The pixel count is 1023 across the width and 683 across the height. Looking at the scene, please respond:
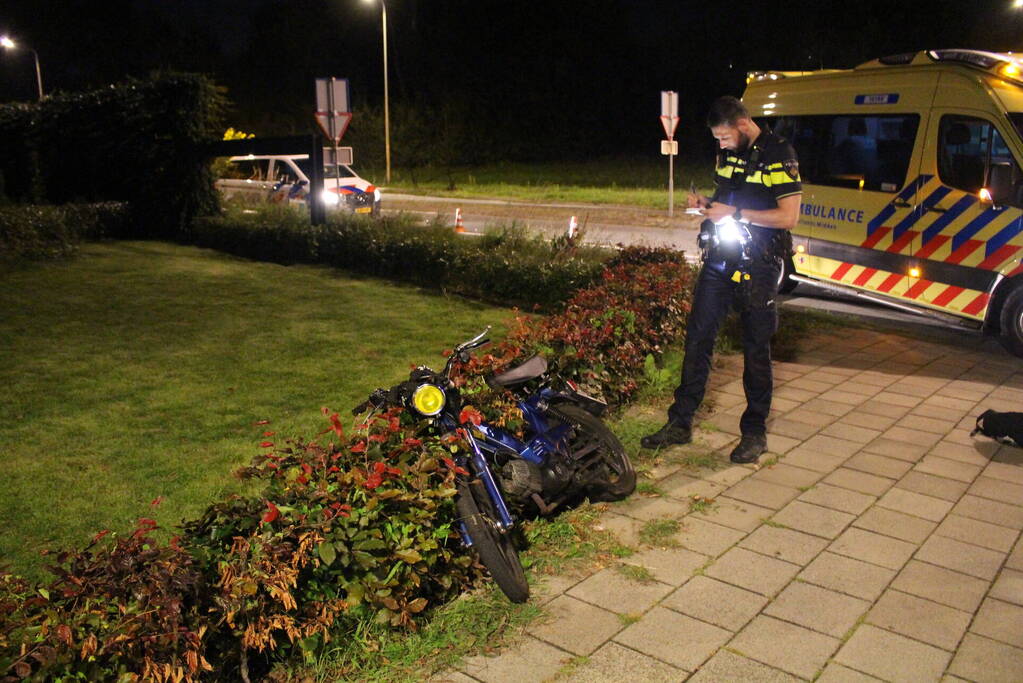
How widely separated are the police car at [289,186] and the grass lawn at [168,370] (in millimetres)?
4986

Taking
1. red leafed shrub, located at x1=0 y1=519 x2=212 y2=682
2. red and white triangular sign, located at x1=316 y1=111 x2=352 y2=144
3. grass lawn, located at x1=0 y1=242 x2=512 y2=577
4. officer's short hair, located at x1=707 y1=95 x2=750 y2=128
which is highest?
red and white triangular sign, located at x1=316 y1=111 x2=352 y2=144

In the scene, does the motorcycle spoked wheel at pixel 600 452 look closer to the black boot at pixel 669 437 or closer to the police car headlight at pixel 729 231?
the black boot at pixel 669 437

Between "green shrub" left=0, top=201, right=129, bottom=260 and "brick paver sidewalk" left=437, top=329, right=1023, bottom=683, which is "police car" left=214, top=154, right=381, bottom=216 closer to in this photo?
"green shrub" left=0, top=201, right=129, bottom=260

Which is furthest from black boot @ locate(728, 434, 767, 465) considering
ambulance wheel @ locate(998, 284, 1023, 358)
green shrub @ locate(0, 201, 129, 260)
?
green shrub @ locate(0, 201, 129, 260)

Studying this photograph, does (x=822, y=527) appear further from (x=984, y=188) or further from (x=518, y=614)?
(x=984, y=188)

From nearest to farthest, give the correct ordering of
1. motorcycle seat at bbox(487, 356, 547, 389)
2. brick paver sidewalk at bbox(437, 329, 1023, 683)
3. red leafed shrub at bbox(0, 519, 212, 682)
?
red leafed shrub at bbox(0, 519, 212, 682) → brick paver sidewalk at bbox(437, 329, 1023, 683) → motorcycle seat at bbox(487, 356, 547, 389)

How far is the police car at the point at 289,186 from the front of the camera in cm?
1842

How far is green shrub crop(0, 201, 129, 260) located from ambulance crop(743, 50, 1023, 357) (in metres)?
11.3

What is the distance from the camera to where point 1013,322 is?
8.08m

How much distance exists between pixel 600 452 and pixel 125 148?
1636 centimetres

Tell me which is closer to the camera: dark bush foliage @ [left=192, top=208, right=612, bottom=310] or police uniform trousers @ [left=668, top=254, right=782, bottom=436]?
police uniform trousers @ [left=668, top=254, right=782, bottom=436]

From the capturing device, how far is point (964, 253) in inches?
333

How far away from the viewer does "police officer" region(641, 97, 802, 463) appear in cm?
Answer: 527

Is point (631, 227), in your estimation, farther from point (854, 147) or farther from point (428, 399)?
point (428, 399)
